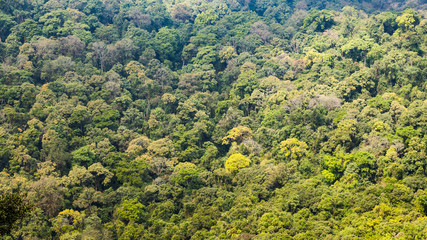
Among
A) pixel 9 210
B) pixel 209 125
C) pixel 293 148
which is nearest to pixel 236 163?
pixel 293 148

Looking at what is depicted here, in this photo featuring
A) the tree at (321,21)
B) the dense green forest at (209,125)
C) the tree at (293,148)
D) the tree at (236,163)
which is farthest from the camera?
the tree at (321,21)

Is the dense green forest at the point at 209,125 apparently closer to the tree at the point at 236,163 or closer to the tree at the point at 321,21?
the tree at the point at 236,163

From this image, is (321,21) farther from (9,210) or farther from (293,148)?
(9,210)

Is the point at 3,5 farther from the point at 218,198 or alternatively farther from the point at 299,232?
the point at 299,232

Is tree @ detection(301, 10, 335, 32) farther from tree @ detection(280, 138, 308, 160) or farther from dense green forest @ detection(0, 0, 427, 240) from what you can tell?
tree @ detection(280, 138, 308, 160)

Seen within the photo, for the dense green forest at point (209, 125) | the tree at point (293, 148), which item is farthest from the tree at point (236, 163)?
the tree at point (293, 148)

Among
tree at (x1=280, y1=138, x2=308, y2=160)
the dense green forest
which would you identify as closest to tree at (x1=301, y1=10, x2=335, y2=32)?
the dense green forest
